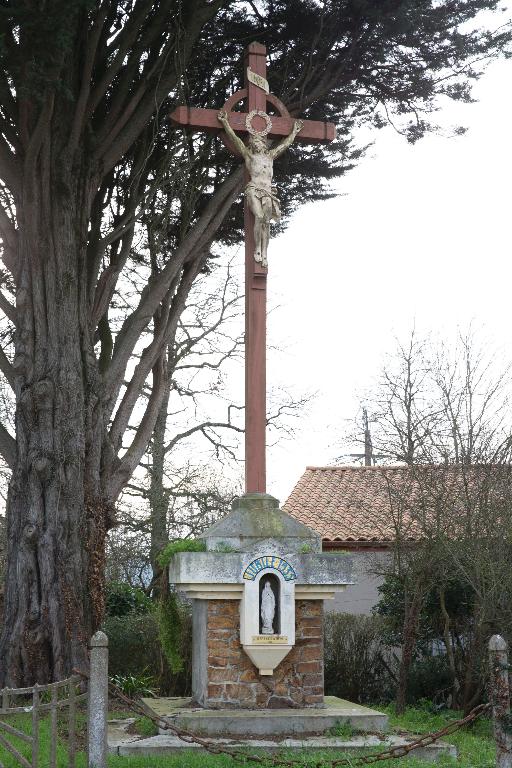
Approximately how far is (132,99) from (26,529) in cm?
518

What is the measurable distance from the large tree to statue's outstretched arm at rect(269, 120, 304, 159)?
1.82m

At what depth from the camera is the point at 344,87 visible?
13227mm

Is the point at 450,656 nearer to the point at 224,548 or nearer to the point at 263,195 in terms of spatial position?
the point at 224,548

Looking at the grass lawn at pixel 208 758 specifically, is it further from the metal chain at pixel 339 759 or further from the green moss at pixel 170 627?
the green moss at pixel 170 627

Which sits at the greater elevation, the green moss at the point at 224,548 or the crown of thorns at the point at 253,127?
the crown of thorns at the point at 253,127

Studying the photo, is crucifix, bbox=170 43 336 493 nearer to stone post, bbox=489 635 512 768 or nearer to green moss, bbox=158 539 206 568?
green moss, bbox=158 539 206 568

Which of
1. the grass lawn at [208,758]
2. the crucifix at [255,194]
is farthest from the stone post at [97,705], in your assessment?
the crucifix at [255,194]

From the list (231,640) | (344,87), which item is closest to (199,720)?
(231,640)

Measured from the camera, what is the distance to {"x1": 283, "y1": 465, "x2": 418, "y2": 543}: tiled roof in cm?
1936

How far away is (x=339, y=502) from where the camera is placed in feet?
70.8

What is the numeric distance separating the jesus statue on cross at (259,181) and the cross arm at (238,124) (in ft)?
0.31

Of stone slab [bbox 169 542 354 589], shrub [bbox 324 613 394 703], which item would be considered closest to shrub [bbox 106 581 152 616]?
shrub [bbox 324 613 394 703]

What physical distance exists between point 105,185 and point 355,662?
782 cm

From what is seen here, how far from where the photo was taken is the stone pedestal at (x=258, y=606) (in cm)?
937
